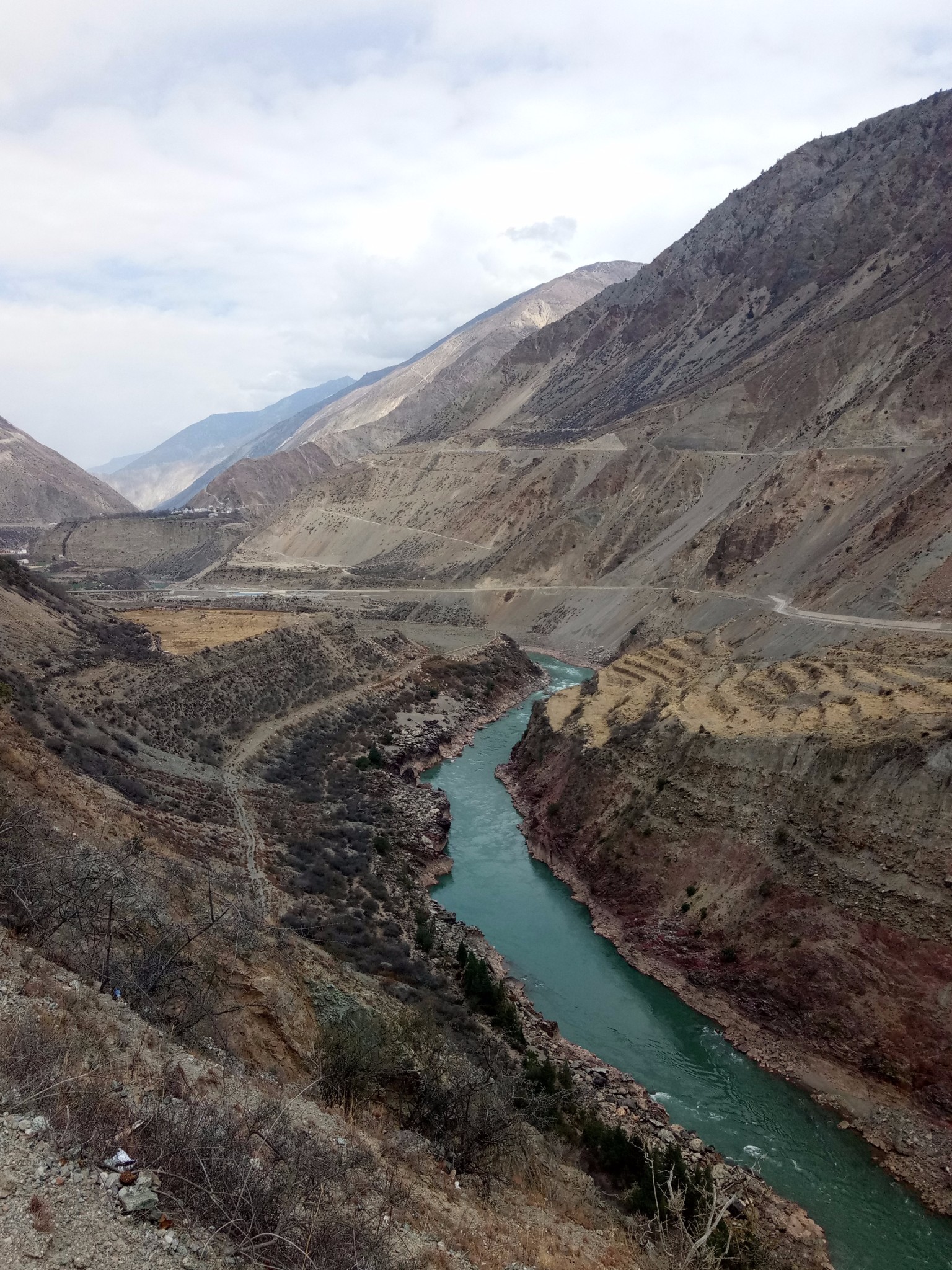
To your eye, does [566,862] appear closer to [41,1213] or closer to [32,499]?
[41,1213]

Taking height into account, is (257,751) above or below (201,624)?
below

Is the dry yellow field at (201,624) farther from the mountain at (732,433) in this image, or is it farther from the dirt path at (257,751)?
the mountain at (732,433)

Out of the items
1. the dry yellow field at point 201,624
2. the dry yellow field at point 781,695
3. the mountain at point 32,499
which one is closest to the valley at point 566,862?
the dry yellow field at point 781,695

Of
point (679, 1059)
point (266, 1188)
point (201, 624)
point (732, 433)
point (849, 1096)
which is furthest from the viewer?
point (732, 433)

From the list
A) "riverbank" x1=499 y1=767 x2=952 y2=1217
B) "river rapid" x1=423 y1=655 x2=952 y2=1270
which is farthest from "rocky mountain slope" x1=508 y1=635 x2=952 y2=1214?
"river rapid" x1=423 y1=655 x2=952 y2=1270

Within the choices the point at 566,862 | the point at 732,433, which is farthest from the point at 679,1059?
the point at 732,433

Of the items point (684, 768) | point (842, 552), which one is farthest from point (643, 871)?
point (842, 552)

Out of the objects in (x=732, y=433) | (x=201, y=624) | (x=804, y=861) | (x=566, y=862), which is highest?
(x=732, y=433)
